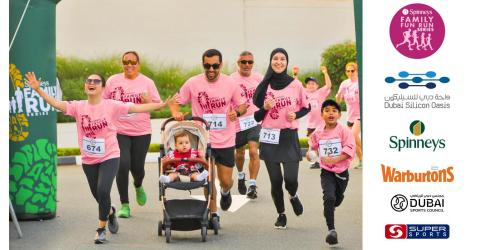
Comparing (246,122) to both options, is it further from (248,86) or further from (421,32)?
(421,32)

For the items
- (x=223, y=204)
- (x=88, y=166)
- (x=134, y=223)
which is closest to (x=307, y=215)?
(x=223, y=204)

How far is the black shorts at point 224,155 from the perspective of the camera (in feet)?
42.2

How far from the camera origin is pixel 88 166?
469 inches

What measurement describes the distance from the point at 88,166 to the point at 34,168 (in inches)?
51.1

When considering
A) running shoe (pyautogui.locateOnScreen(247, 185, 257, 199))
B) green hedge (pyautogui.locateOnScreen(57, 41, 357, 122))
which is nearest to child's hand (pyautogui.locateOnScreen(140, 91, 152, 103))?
running shoe (pyautogui.locateOnScreen(247, 185, 257, 199))

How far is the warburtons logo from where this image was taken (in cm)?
912

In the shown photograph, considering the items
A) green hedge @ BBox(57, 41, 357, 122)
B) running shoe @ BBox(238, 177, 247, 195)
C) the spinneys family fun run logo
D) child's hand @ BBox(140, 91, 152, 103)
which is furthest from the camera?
green hedge @ BBox(57, 41, 357, 122)

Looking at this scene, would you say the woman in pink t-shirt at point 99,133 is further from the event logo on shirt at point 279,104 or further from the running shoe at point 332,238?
the running shoe at point 332,238

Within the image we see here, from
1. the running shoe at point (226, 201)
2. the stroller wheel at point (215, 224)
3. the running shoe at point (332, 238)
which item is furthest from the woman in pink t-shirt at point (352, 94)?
the running shoe at point (332, 238)

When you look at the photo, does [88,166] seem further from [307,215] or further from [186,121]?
[307,215]

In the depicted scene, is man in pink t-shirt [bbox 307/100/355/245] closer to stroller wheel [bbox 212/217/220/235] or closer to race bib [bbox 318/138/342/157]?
race bib [bbox 318/138/342/157]

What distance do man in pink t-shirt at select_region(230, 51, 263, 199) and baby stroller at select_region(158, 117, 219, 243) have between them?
2.67m

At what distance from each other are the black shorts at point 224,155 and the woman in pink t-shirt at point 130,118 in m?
0.93

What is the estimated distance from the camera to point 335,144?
11.4m
